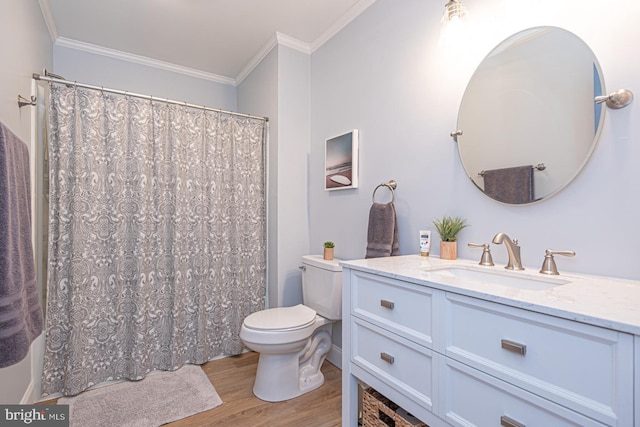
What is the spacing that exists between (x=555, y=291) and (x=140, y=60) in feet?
11.3

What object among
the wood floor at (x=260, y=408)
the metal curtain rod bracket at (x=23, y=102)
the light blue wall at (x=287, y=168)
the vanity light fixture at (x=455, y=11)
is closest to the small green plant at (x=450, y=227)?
the vanity light fixture at (x=455, y=11)

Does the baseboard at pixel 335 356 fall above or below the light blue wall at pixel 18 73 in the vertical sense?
below

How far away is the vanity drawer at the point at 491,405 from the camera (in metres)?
0.71

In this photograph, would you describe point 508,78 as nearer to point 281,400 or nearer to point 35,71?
point 281,400

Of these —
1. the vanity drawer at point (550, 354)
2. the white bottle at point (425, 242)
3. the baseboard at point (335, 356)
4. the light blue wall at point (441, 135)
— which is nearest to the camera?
the vanity drawer at point (550, 354)

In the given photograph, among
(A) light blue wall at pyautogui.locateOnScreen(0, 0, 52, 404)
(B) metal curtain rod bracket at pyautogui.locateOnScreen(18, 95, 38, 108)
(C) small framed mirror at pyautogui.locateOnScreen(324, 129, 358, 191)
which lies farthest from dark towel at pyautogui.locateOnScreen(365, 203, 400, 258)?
(B) metal curtain rod bracket at pyautogui.locateOnScreen(18, 95, 38, 108)

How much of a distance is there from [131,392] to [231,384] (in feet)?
1.93

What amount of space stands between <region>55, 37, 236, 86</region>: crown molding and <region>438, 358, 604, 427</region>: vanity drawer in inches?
128

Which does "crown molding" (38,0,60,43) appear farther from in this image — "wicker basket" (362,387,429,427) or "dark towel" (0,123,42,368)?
"wicker basket" (362,387,429,427)

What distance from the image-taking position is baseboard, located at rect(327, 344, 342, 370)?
2.17 m

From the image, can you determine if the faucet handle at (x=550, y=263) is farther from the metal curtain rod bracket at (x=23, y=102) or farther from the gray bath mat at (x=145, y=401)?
the metal curtain rod bracket at (x=23, y=102)

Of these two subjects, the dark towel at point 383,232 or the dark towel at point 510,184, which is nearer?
the dark towel at point 510,184

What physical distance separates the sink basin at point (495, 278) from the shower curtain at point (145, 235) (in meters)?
1.64

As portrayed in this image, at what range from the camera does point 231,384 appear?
1.98 m
